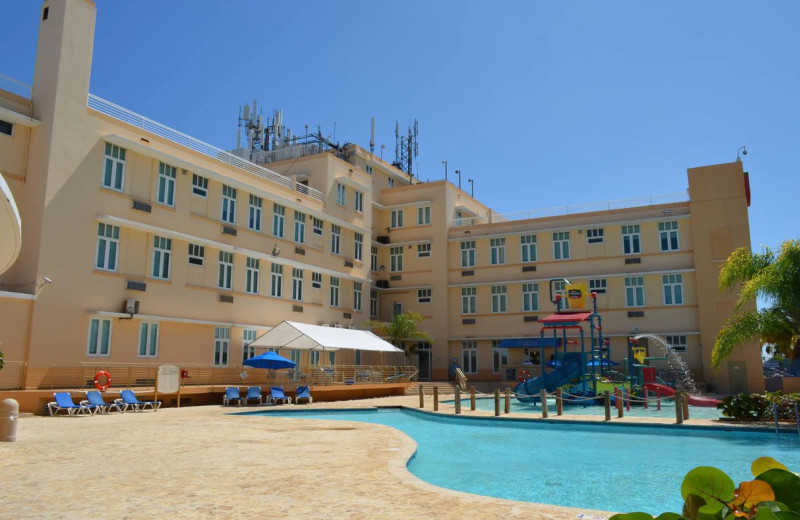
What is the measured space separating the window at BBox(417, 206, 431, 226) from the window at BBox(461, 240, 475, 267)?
2.87 metres

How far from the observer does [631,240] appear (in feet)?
119

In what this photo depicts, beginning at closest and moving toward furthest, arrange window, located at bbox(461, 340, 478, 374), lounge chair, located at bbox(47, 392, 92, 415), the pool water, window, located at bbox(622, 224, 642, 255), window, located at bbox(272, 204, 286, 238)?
lounge chair, located at bbox(47, 392, 92, 415) → the pool water → window, located at bbox(272, 204, 286, 238) → window, located at bbox(622, 224, 642, 255) → window, located at bbox(461, 340, 478, 374)

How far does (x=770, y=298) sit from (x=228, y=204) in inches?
862

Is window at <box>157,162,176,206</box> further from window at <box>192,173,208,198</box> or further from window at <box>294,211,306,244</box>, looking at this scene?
window at <box>294,211,306,244</box>

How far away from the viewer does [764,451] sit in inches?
538

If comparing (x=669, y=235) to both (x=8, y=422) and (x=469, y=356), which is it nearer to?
(x=469, y=356)

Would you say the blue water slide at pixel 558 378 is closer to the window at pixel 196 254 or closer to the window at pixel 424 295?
the window at pixel 424 295

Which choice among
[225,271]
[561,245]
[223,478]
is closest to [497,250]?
[561,245]

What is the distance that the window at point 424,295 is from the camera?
40.9m

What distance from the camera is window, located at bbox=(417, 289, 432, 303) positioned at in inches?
1609

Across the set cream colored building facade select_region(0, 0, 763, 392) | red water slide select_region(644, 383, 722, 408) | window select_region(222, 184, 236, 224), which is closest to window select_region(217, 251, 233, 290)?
cream colored building facade select_region(0, 0, 763, 392)

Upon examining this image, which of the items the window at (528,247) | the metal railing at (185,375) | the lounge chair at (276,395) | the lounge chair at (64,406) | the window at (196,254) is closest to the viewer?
the lounge chair at (64,406)

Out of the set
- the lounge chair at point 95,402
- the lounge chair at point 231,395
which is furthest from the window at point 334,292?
the lounge chair at point 95,402

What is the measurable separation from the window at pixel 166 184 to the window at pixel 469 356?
65.9ft
